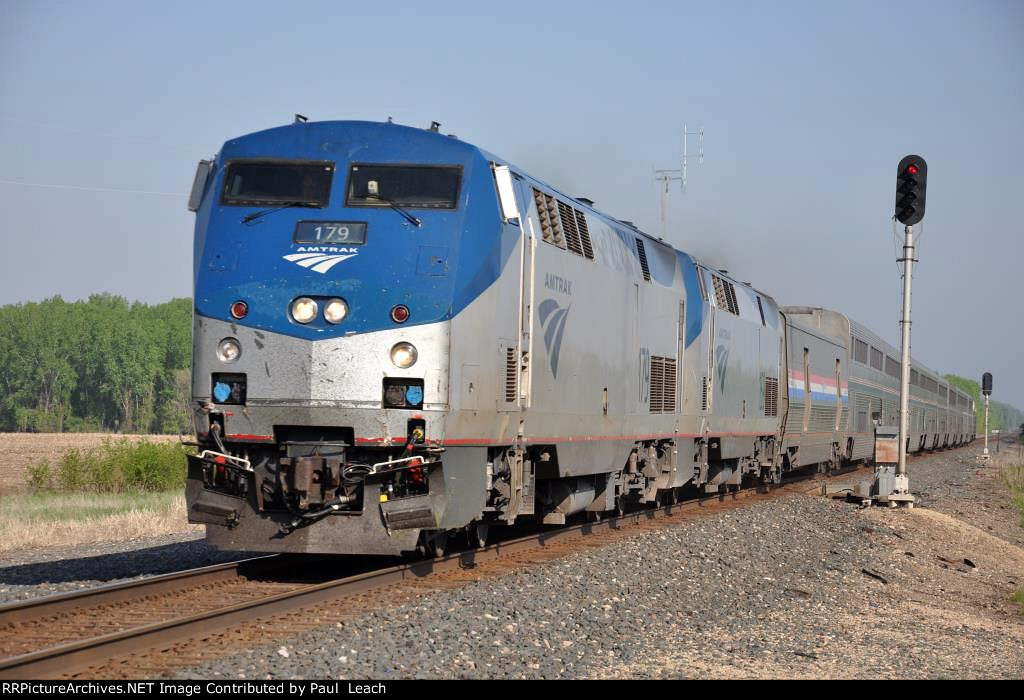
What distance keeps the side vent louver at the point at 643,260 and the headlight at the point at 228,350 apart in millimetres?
7325

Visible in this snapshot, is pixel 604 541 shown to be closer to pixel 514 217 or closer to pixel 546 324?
pixel 546 324

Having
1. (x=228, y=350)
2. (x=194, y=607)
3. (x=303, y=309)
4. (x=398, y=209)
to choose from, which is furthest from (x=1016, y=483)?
(x=194, y=607)

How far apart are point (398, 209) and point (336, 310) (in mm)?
1116

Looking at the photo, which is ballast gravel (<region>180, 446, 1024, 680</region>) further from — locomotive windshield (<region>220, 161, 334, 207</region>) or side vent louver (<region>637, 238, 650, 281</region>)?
locomotive windshield (<region>220, 161, 334, 207</region>)

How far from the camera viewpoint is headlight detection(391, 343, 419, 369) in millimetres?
Result: 9344

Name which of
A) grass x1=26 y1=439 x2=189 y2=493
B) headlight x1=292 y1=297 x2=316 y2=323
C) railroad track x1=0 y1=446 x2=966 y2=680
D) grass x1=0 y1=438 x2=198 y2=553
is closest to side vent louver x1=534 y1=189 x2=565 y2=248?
headlight x1=292 y1=297 x2=316 y2=323

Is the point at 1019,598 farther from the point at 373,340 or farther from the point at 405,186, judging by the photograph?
the point at 405,186

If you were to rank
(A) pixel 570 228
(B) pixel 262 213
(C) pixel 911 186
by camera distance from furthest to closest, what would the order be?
(C) pixel 911 186 → (A) pixel 570 228 → (B) pixel 262 213

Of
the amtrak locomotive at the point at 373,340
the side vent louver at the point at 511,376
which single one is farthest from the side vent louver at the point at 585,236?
the side vent louver at the point at 511,376

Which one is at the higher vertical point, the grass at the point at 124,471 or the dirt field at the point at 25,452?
the grass at the point at 124,471

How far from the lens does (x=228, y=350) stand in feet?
31.7

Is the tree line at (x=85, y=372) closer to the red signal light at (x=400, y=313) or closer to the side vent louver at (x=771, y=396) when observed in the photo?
the side vent louver at (x=771, y=396)

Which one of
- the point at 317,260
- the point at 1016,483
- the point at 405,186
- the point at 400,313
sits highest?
the point at 405,186

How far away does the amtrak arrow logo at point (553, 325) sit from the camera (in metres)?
11.8
